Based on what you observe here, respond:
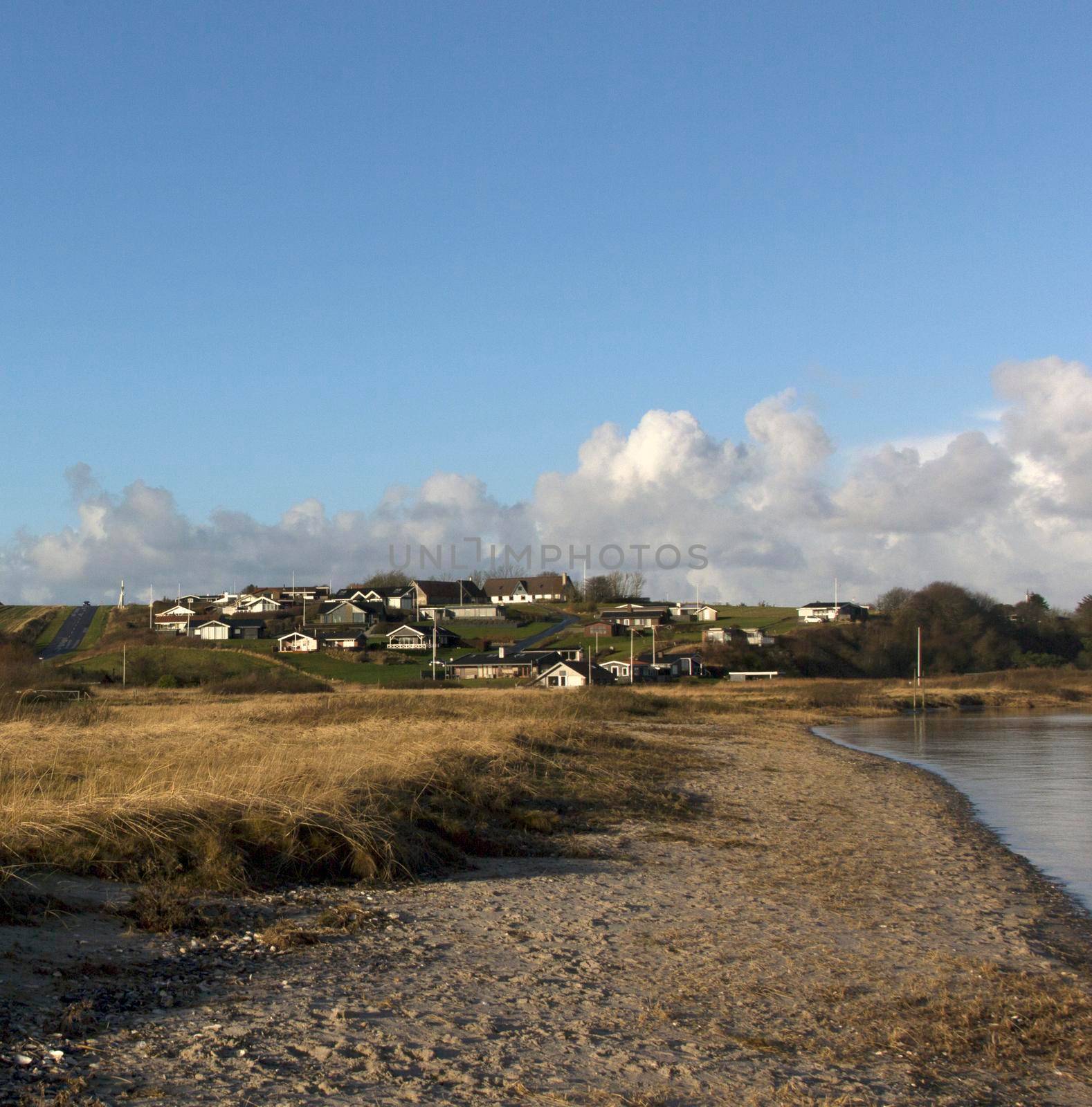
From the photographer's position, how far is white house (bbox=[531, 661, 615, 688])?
264ft

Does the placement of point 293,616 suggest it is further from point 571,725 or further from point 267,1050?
point 267,1050

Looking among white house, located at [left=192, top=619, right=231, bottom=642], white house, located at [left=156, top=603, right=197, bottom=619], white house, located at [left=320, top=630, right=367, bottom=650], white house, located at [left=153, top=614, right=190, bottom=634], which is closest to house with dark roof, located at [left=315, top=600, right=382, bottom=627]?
white house, located at [left=192, top=619, right=231, bottom=642]

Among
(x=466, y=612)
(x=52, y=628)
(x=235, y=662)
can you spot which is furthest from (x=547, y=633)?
(x=52, y=628)

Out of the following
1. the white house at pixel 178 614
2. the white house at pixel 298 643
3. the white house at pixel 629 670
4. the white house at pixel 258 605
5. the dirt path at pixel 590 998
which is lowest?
the white house at pixel 629 670

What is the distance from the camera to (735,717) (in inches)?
2121

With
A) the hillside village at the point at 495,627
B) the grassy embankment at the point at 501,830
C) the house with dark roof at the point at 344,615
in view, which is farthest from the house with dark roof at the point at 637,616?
the grassy embankment at the point at 501,830

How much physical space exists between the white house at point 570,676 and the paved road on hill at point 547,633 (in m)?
18.0

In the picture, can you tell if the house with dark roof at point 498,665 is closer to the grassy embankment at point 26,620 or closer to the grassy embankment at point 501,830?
the grassy embankment at point 26,620

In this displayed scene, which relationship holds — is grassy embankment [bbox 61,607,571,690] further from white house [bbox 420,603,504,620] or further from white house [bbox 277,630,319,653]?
white house [bbox 420,603,504,620]

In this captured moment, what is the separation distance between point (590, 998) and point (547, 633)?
112 metres

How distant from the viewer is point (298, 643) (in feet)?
341

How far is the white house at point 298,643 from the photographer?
102875 millimetres

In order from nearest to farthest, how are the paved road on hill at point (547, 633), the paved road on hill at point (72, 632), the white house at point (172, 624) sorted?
the paved road on hill at point (72, 632) < the paved road on hill at point (547, 633) < the white house at point (172, 624)

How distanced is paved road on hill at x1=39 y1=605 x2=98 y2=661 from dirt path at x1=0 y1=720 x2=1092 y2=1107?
8110cm
